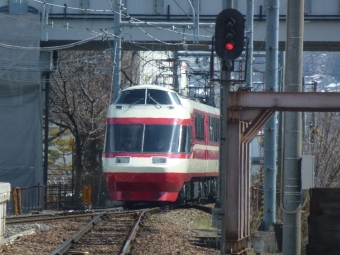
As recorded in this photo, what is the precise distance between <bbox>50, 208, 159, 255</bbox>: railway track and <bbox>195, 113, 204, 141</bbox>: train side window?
4.29 metres

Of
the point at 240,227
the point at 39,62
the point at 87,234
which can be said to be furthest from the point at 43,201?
the point at 240,227

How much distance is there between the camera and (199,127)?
73.5 feet

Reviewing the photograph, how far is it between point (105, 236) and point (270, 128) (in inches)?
153

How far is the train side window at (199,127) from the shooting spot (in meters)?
21.9

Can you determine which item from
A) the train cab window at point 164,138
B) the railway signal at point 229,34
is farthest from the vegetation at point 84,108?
the railway signal at point 229,34

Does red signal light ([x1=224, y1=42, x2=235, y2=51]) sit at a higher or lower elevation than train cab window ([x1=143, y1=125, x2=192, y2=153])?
higher

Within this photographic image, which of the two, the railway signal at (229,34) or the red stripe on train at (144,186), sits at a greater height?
the railway signal at (229,34)

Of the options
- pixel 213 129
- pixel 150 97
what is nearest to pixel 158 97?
pixel 150 97

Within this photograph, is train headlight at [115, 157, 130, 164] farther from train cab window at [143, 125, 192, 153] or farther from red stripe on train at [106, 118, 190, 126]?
red stripe on train at [106, 118, 190, 126]

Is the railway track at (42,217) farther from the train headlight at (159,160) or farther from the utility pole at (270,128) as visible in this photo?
the utility pole at (270,128)

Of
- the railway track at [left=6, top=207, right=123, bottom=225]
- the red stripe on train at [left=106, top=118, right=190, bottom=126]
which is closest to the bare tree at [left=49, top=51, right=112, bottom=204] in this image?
the red stripe on train at [left=106, top=118, right=190, bottom=126]

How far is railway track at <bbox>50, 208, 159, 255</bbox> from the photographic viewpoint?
39.0 ft

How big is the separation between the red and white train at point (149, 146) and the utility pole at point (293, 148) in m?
9.99

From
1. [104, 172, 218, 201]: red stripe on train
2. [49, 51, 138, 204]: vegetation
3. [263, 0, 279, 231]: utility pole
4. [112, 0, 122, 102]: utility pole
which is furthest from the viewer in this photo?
[49, 51, 138, 204]: vegetation
